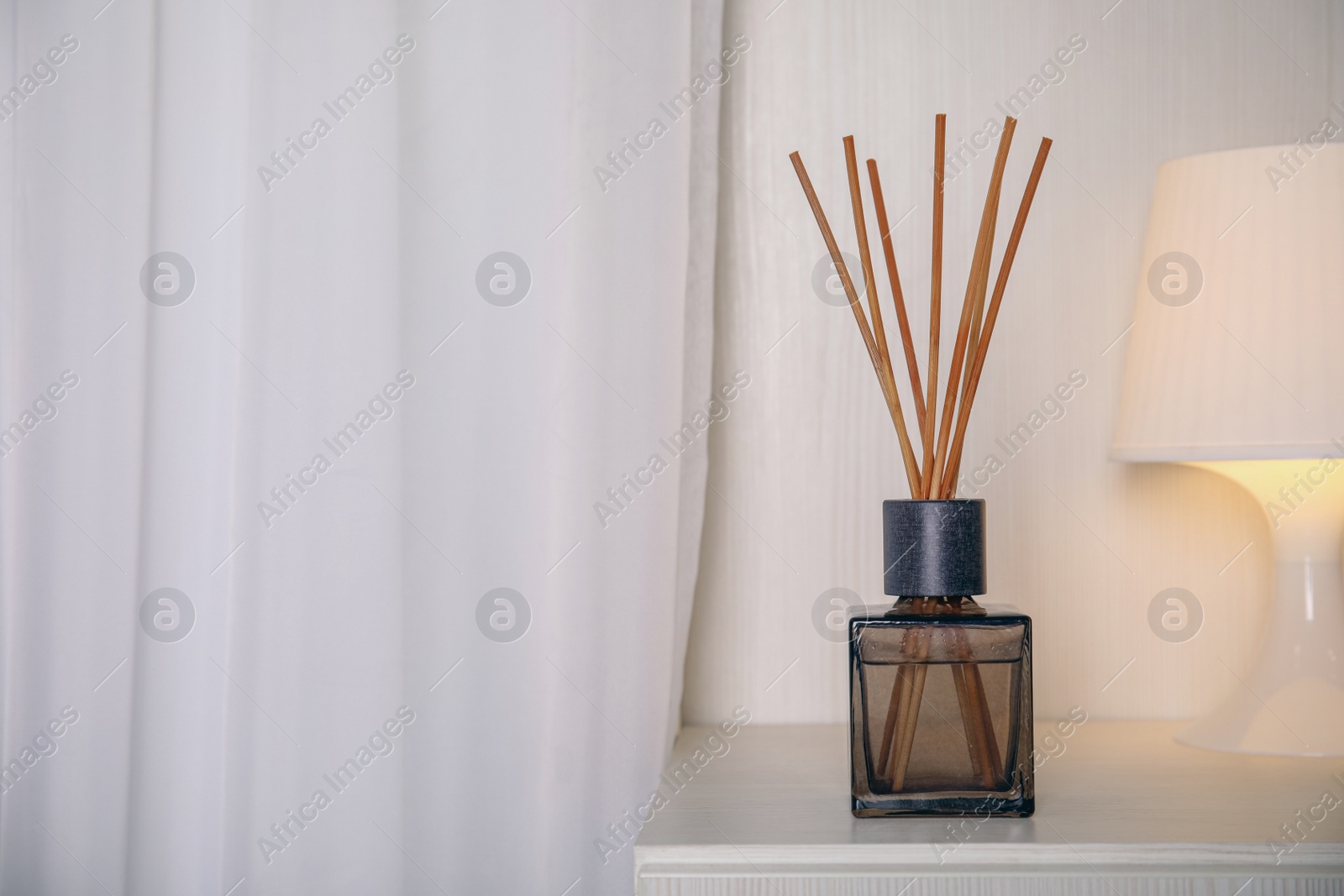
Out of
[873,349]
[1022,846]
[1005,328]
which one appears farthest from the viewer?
[1005,328]

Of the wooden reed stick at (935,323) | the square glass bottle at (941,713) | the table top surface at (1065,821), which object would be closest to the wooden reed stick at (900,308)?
the wooden reed stick at (935,323)

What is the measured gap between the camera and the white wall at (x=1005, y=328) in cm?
101

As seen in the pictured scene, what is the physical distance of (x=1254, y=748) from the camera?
2.67ft

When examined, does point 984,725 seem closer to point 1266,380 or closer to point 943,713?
point 943,713

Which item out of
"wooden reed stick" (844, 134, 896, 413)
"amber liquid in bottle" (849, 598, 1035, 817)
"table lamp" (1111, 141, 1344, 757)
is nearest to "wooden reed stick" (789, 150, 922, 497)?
"wooden reed stick" (844, 134, 896, 413)

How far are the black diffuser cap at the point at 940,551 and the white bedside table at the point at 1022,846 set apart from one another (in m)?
0.17

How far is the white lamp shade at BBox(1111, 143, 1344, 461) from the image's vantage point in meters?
0.76

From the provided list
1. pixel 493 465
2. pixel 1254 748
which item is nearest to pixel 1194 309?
pixel 1254 748

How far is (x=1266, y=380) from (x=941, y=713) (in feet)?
1.31

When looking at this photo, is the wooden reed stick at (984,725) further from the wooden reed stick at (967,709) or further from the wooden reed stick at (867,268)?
the wooden reed stick at (867,268)

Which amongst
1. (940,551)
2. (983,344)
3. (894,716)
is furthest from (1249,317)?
(894,716)

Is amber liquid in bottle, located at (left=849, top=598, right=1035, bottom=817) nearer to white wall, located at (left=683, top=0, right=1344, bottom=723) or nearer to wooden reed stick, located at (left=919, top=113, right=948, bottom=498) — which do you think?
wooden reed stick, located at (left=919, top=113, right=948, bottom=498)

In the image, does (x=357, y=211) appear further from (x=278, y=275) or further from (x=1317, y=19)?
(x=1317, y=19)

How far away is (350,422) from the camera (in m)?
0.84
